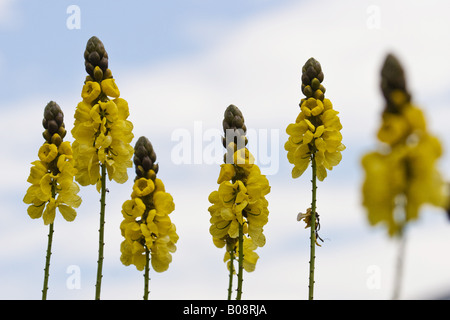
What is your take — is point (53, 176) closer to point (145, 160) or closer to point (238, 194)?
point (145, 160)

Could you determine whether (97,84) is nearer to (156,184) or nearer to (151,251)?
(156,184)

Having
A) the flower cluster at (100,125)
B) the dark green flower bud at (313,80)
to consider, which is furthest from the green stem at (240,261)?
the dark green flower bud at (313,80)

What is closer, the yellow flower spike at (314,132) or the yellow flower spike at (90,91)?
the yellow flower spike at (90,91)

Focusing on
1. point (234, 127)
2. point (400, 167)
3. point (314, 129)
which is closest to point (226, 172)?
point (234, 127)

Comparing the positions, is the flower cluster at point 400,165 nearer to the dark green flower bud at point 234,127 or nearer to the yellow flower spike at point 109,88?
the dark green flower bud at point 234,127

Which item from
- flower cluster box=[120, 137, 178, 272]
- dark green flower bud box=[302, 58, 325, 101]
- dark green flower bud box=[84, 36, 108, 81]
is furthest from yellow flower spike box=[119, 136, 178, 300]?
dark green flower bud box=[302, 58, 325, 101]
